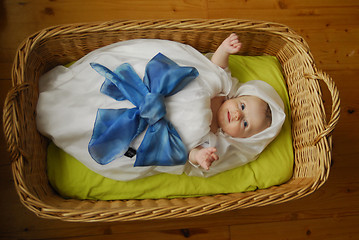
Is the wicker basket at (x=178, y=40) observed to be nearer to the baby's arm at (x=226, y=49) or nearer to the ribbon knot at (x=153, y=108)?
the baby's arm at (x=226, y=49)

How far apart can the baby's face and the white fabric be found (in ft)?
0.11

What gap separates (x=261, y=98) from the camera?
106 cm

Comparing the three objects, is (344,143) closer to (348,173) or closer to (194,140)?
(348,173)

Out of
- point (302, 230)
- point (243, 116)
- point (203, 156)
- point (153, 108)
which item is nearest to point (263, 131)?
point (243, 116)

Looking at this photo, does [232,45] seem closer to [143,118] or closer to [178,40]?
[178,40]

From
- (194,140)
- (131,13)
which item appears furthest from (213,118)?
(131,13)

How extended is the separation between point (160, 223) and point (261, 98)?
2.08 feet

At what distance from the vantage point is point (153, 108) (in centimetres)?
95

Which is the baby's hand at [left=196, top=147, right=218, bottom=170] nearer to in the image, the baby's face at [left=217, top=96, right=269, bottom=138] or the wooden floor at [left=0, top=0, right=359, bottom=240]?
the baby's face at [left=217, top=96, right=269, bottom=138]

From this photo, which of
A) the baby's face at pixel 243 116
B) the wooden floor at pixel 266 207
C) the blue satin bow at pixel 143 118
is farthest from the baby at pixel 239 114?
the wooden floor at pixel 266 207

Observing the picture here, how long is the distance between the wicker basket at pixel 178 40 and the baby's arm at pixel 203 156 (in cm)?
12

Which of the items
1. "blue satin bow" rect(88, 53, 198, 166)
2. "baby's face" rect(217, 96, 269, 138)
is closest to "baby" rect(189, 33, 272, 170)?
"baby's face" rect(217, 96, 269, 138)

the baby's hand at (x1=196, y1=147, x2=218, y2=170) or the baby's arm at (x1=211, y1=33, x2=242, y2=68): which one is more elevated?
the baby's arm at (x1=211, y1=33, x2=242, y2=68)

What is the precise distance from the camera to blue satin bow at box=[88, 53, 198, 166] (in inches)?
37.7
